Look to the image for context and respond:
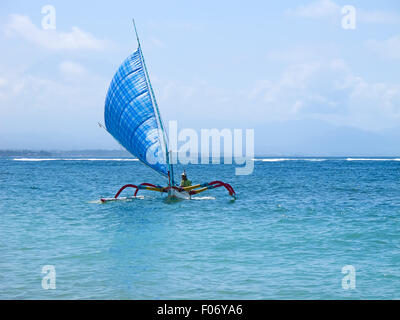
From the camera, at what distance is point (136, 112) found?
1052 inches

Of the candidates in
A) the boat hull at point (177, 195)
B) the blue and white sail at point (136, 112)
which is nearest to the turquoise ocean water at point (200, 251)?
the boat hull at point (177, 195)

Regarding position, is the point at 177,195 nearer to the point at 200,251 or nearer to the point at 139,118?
the point at 139,118

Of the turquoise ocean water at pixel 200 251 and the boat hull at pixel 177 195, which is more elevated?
the boat hull at pixel 177 195

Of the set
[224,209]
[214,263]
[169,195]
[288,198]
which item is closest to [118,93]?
[169,195]

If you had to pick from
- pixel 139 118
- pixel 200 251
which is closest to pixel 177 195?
pixel 139 118

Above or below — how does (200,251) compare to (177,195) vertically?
below

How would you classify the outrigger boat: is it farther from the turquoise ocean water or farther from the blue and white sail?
the turquoise ocean water

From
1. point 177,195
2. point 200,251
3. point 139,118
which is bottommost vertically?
point 200,251

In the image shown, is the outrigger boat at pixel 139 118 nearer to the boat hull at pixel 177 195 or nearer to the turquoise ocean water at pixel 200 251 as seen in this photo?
the boat hull at pixel 177 195

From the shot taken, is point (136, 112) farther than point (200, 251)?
Yes

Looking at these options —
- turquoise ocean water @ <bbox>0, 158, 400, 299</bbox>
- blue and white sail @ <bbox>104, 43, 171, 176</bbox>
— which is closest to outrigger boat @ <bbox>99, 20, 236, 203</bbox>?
blue and white sail @ <bbox>104, 43, 171, 176</bbox>

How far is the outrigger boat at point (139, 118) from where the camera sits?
26.4 metres

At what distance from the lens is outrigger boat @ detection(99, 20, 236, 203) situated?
26.4 metres

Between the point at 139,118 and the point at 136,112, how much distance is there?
1.36ft
